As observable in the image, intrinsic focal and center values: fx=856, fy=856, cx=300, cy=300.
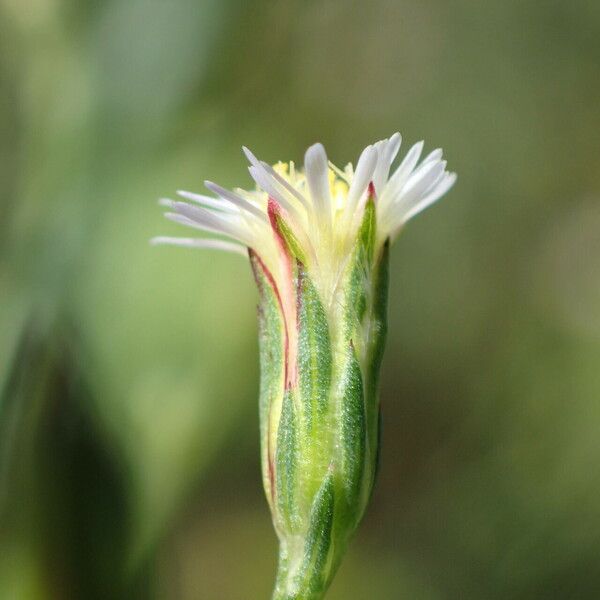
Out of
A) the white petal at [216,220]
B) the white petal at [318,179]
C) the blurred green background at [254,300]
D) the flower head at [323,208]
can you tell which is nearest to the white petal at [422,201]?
the flower head at [323,208]

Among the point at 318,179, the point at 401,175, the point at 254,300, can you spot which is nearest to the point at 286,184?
the point at 318,179

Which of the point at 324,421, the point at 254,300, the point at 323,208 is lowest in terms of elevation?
the point at 324,421

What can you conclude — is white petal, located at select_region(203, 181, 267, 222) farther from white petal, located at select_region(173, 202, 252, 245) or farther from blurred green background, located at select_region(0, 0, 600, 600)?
blurred green background, located at select_region(0, 0, 600, 600)

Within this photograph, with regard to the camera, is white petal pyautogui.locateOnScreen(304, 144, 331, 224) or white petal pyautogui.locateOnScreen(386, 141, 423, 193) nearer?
white petal pyautogui.locateOnScreen(304, 144, 331, 224)

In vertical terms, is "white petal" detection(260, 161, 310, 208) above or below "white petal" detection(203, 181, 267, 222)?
above

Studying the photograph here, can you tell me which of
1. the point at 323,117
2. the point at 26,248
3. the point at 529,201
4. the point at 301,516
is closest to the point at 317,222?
the point at 301,516

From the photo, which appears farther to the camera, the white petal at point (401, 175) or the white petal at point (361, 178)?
the white petal at point (401, 175)

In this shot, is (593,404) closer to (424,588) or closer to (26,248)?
(424,588)

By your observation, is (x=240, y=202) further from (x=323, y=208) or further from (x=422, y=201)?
(x=422, y=201)

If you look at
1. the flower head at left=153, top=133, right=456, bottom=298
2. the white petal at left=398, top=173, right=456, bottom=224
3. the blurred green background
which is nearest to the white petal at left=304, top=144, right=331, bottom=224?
the flower head at left=153, top=133, right=456, bottom=298

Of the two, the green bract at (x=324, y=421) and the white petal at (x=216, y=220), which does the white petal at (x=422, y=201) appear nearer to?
the green bract at (x=324, y=421)
